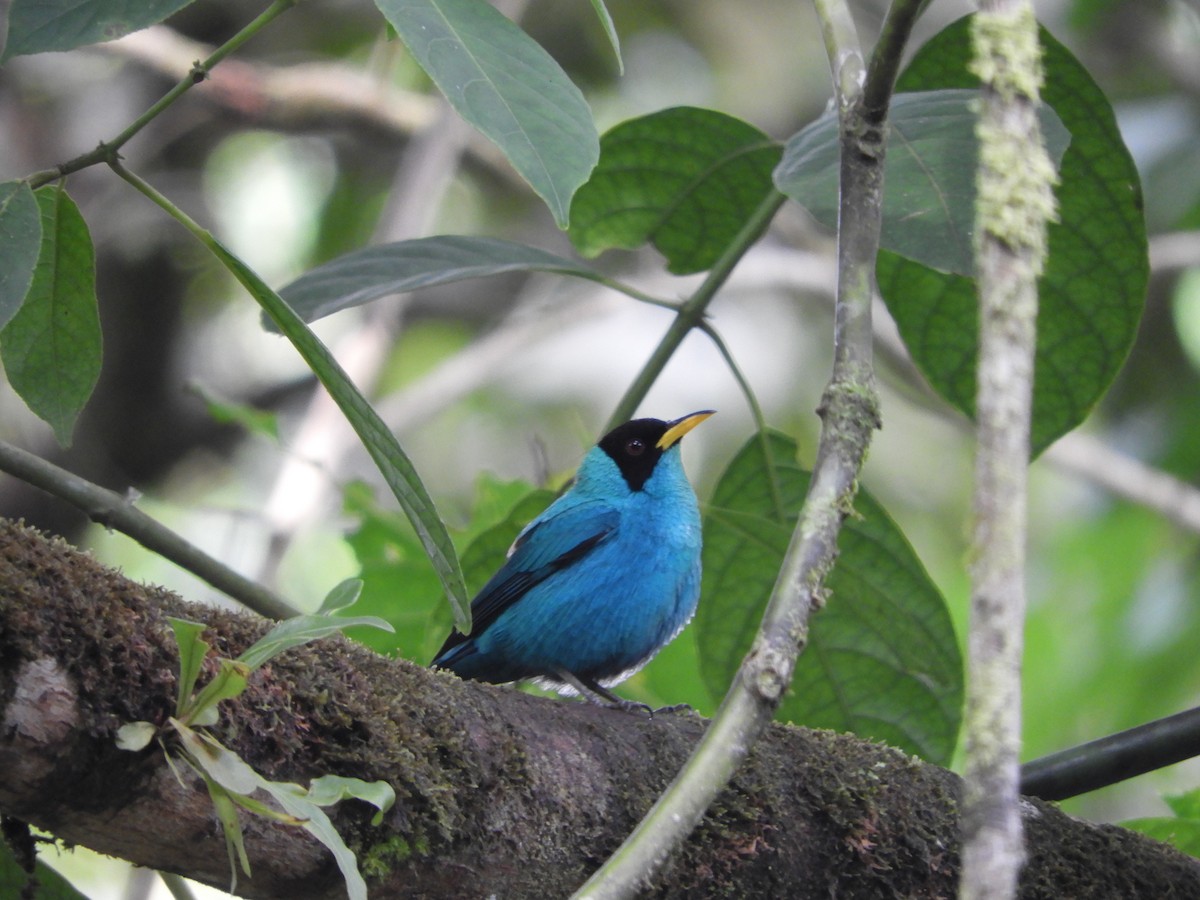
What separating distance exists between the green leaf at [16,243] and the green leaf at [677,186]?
1.65 metres

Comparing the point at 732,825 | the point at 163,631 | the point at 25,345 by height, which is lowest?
the point at 163,631

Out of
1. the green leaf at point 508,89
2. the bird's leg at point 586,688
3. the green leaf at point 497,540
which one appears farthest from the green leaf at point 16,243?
the bird's leg at point 586,688

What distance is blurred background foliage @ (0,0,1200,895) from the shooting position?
6.34 m

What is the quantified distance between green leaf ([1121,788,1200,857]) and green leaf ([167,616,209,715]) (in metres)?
2.02

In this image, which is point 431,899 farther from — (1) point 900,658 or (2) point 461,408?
(2) point 461,408

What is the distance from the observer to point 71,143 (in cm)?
721

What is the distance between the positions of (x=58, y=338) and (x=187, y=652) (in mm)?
986

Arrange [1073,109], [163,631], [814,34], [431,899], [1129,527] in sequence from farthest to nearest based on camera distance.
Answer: [814,34], [1129,527], [1073,109], [431,899], [163,631]

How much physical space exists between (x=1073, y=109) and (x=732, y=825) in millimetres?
1672

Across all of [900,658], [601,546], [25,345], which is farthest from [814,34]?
[25,345]

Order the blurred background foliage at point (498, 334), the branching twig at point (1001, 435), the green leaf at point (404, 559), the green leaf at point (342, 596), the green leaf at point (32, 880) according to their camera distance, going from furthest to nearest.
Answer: the blurred background foliage at point (498, 334)
the green leaf at point (404, 559)
the green leaf at point (32, 880)
the green leaf at point (342, 596)
the branching twig at point (1001, 435)

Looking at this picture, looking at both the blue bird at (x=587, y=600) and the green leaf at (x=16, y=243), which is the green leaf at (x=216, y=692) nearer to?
the green leaf at (x=16, y=243)

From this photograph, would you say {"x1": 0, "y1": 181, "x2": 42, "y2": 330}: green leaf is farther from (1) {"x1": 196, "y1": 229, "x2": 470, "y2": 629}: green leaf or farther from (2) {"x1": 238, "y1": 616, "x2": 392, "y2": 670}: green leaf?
(2) {"x1": 238, "y1": 616, "x2": 392, "y2": 670}: green leaf

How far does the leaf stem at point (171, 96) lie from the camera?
2000mm
